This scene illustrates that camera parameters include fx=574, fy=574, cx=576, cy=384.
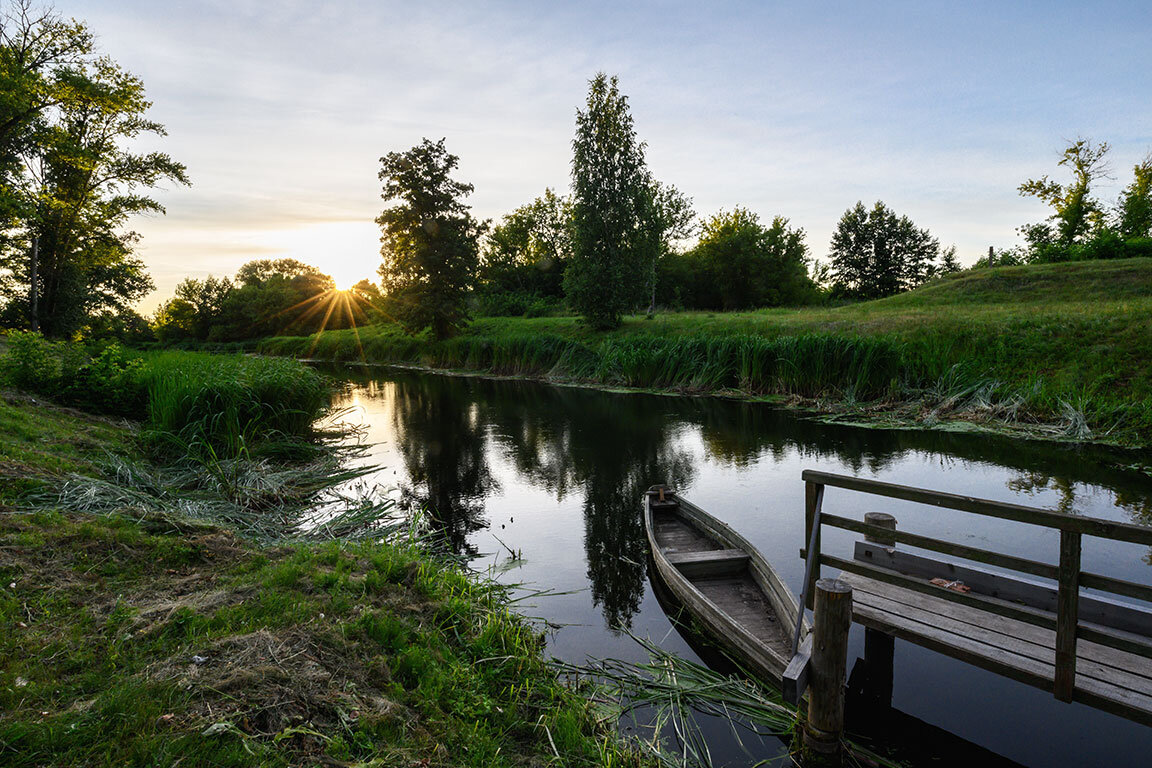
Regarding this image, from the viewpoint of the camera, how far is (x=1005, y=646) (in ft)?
13.0

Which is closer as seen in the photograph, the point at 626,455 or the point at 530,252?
the point at 626,455

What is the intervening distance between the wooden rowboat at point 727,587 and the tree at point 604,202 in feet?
72.8

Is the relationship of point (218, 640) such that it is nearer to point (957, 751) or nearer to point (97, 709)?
point (97, 709)

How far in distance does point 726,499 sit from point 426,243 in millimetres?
30887

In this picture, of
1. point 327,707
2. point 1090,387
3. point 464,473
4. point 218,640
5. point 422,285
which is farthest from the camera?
point 422,285

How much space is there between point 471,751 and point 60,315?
38459 millimetres

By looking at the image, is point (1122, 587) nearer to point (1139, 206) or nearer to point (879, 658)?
point (879, 658)

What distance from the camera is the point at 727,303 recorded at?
46844 mm

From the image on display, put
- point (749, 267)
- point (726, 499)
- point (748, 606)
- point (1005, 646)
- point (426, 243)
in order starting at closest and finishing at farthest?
point (1005, 646), point (748, 606), point (726, 499), point (426, 243), point (749, 267)

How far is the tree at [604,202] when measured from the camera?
29.2m

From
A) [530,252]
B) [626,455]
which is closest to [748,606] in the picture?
[626,455]

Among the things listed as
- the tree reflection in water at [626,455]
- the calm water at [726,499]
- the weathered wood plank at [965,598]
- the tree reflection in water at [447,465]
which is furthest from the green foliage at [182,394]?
the weathered wood plank at [965,598]

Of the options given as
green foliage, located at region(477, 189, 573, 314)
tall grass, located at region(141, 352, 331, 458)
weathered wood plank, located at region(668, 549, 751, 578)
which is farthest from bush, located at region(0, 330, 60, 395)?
green foliage, located at region(477, 189, 573, 314)

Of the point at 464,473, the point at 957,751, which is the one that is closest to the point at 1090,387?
the point at 957,751
